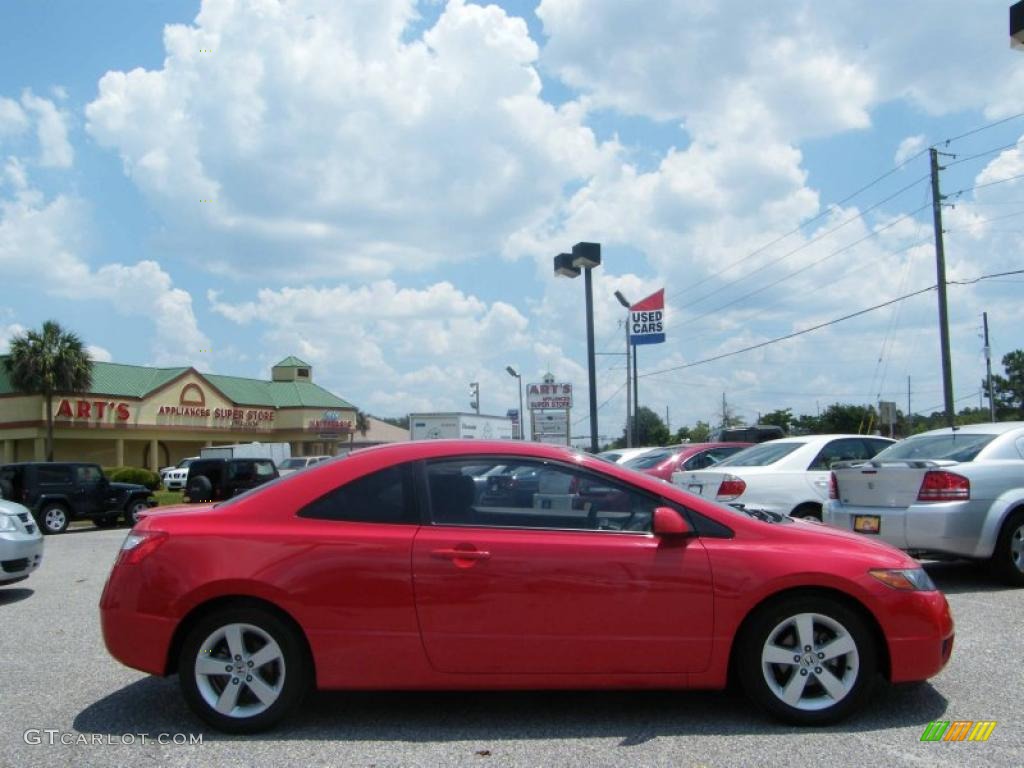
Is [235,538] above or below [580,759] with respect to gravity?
above

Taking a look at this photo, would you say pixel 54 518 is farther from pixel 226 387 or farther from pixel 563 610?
pixel 226 387

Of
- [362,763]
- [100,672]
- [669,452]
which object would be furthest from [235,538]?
[669,452]

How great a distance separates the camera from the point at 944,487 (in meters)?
8.07

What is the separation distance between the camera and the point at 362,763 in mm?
4180

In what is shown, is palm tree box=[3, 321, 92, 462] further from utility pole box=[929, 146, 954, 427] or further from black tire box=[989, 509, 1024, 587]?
black tire box=[989, 509, 1024, 587]

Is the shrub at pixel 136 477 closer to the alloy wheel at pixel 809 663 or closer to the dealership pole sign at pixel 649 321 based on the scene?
the dealership pole sign at pixel 649 321

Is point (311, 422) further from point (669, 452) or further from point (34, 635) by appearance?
point (34, 635)

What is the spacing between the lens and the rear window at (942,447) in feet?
27.9

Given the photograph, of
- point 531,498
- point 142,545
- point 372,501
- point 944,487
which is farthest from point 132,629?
point 944,487

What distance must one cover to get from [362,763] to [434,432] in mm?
28648

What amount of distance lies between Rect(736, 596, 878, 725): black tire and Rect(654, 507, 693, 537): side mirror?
1.89 feet

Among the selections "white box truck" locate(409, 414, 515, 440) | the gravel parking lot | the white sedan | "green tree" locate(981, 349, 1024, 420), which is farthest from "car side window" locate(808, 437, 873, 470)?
"green tree" locate(981, 349, 1024, 420)

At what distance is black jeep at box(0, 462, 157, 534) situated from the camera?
19.5 metres

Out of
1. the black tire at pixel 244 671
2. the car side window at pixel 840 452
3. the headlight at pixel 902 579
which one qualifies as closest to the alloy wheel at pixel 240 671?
the black tire at pixel 244 671
